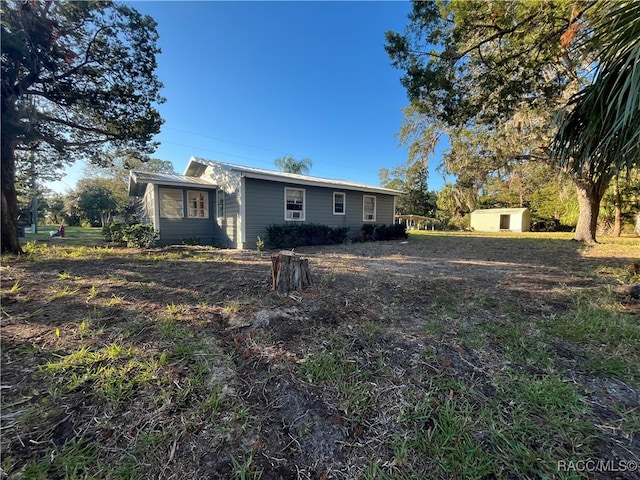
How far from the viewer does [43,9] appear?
21.2 feet

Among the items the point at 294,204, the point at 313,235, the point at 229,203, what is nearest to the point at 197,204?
the point at 229,203

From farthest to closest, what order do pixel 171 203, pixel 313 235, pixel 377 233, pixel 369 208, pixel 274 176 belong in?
pixel 369 208 < pixel 377 233 < pixel 313 235 < pixel 171 203 < pixel 274 176

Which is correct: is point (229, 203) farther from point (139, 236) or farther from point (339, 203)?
point (339, 203)

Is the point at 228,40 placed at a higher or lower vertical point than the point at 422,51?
higher

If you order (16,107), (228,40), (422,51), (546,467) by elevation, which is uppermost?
(228,40)

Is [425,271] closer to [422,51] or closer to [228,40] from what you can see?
[422,51]

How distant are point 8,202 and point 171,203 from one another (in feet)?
14.1

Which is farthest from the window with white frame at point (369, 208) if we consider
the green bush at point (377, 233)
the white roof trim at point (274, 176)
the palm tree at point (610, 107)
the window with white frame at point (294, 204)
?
the palm tree at point (610, 107)

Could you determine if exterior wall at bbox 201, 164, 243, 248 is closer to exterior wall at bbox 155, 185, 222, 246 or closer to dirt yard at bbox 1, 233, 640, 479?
exterior wall at bbox 155, 185, 222, 246

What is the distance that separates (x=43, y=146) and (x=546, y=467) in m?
15.5

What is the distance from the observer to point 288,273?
3.80m

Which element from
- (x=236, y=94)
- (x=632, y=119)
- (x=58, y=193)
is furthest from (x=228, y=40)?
(x=58, y=193)

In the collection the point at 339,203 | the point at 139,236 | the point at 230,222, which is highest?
the point at 339,203

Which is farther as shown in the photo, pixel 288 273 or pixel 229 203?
pixel 229 203
